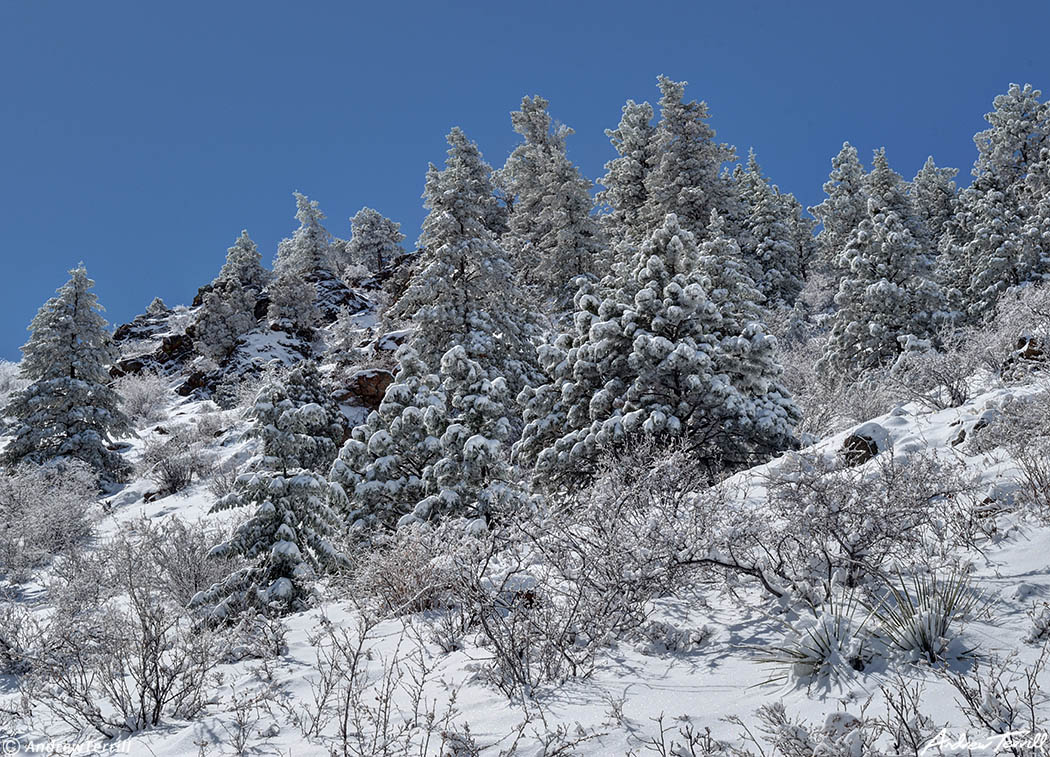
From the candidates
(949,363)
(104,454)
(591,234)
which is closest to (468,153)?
(591,234)

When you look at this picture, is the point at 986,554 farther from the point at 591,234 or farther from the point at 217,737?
the point at 591,234

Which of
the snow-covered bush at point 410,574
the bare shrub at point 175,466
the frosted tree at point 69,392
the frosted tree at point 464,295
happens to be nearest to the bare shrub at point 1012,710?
the snow-covered bush at point 410,574

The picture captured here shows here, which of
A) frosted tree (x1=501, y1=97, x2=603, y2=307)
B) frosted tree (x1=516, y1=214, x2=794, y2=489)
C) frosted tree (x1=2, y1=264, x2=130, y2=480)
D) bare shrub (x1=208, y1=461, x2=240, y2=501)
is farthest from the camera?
frosted tree (x1=501, y1=97, x2=603, y2=307)

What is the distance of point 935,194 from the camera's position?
44.1 metres

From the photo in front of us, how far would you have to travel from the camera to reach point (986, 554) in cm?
490

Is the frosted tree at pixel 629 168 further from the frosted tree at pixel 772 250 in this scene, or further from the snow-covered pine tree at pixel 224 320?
the snow-covered pine tree at pixel 224 320

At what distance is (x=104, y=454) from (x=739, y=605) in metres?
26.3

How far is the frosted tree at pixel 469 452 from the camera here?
37.7 ft

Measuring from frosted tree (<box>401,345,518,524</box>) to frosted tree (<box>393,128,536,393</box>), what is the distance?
8.00 metres

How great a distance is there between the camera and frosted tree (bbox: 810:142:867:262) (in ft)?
120

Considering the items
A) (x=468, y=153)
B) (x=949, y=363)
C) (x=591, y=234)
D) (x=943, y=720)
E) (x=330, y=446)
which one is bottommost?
(x=943, y=720)

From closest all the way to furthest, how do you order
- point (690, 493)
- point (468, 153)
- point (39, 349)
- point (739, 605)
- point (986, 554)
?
point (986, 554)
point (739, 605)
point (690, 493)
point (39, 349)
point (468, 153)

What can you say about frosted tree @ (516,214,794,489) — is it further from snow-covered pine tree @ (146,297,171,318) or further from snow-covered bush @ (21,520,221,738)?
snow-covered pine tree @ (146,297,171,318)

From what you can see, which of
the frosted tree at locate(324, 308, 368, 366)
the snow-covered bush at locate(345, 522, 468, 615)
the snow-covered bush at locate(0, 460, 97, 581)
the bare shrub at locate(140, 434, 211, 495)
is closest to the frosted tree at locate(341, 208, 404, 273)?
the frosted tree at locate(324, 308, 368, 366)
